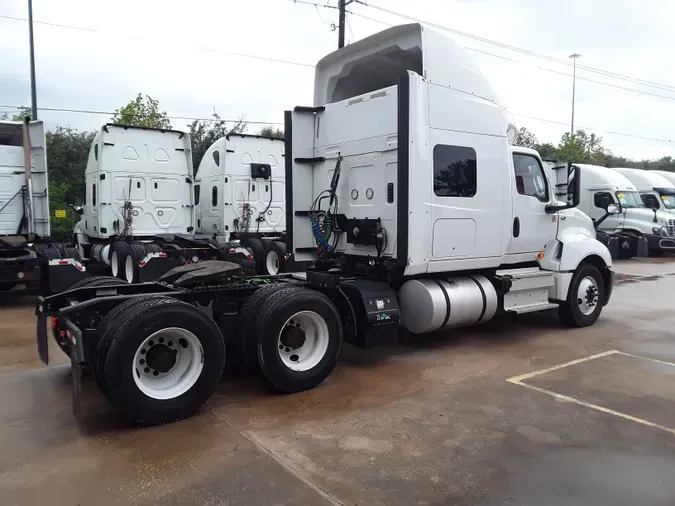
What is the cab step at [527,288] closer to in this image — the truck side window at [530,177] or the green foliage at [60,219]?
the truck side window at [530,177]

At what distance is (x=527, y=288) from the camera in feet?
24.9

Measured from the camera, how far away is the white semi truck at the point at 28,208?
1015cm

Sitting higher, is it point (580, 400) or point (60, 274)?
point (60, 274)

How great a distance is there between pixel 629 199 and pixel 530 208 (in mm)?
15119

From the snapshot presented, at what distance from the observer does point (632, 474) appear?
3.75 m

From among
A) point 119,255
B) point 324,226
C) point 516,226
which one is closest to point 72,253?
point 119,255

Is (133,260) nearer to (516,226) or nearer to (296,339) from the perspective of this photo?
(296,339)

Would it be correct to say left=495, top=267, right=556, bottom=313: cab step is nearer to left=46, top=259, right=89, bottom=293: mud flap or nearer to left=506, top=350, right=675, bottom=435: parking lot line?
left=506, top=350, right=675, bottom=435: parking lot line

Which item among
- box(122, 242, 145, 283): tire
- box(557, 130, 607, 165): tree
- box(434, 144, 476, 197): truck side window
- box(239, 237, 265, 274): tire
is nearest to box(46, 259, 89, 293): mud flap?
box(122, 242, 145, 283): tire

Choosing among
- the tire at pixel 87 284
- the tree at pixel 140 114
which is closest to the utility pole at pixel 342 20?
the tree at pixel 140 114

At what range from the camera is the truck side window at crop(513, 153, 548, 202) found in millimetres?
7516

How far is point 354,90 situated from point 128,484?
5.66m

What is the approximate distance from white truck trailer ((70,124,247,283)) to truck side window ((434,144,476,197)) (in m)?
A: 6.63

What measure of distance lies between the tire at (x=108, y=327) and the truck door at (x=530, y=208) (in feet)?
15.7
